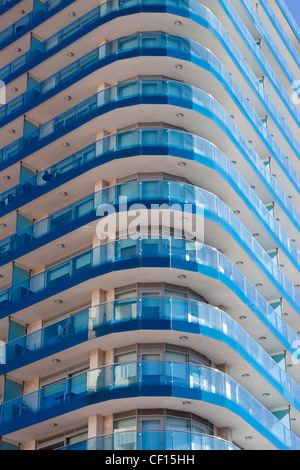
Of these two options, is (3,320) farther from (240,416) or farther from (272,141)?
(272,141)

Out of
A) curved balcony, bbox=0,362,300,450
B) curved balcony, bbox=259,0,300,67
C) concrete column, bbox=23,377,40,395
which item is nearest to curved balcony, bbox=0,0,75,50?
curved balcony, bbox=259,0,300,67

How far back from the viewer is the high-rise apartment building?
44.8 meters

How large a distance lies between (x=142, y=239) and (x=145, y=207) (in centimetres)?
168

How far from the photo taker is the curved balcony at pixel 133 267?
152ft

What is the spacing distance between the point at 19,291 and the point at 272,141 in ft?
60.1

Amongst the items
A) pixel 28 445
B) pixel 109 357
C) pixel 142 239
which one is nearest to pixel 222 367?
pixel 109 357

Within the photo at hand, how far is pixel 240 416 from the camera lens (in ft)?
149

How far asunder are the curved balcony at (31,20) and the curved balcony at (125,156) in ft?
34.3

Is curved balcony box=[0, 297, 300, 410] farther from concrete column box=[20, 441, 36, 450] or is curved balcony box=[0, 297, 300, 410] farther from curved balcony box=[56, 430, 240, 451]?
curved balcony box=[56, 430, 240, 451]

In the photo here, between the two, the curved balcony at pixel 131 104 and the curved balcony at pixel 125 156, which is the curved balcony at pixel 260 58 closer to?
the curved balcony at pixel 131 104

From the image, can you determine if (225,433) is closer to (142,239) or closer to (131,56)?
(142,239)

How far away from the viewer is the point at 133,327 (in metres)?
44.6

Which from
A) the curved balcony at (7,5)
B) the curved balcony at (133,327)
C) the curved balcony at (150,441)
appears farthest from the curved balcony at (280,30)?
the curved balcony at (150,441)
